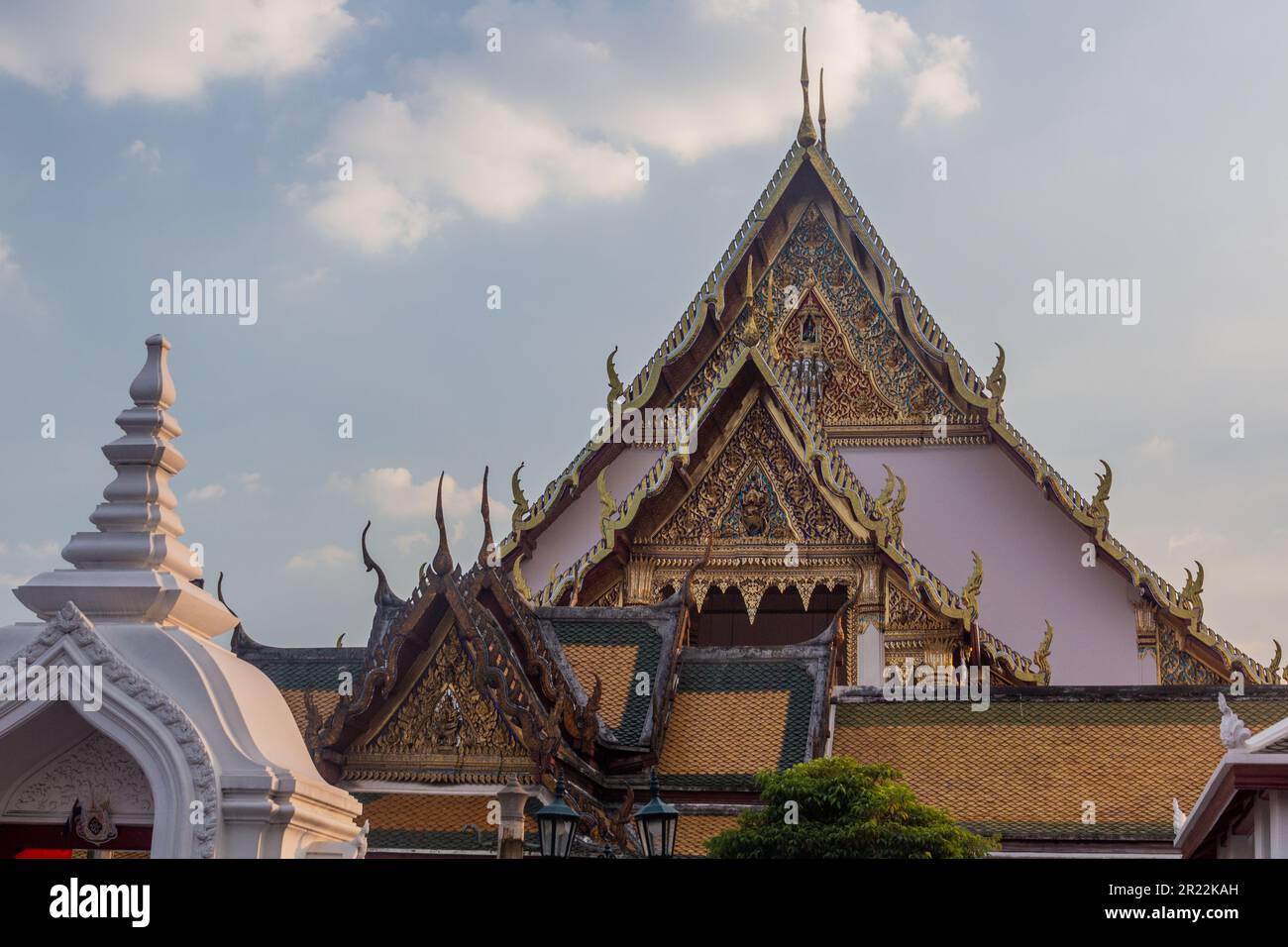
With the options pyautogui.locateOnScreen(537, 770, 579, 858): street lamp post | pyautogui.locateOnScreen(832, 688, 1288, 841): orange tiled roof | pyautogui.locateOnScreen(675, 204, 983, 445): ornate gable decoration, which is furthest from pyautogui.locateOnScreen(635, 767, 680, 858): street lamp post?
pyautogui.locateOnScreen(675, 204, 983, 445): ornate gable decoration

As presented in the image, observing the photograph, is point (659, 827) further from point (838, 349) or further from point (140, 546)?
point (838, 349)

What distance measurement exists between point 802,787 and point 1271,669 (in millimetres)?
6490

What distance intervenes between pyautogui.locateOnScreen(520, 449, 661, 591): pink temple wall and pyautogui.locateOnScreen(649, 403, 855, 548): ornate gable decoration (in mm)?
1790

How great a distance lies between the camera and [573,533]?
14.1m

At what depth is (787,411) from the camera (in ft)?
39.9

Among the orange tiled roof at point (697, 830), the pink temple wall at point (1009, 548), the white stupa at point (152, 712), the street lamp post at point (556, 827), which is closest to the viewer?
the white stupa at point (152, 712)

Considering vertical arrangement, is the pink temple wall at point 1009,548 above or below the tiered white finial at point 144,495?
above

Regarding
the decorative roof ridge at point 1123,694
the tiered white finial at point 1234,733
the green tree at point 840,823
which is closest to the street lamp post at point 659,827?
the green tree at point 840,823

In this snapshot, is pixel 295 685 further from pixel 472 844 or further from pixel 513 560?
pixel 513 560

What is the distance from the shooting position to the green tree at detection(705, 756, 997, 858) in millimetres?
7145

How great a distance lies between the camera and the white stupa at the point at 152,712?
4852 mm

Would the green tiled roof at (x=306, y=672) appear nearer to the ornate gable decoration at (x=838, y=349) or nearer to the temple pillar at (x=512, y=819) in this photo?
the temple pillar at (x=512, y=819)

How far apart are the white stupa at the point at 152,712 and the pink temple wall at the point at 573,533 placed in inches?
330

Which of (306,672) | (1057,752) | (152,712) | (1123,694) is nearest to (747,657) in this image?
(1057,752)
